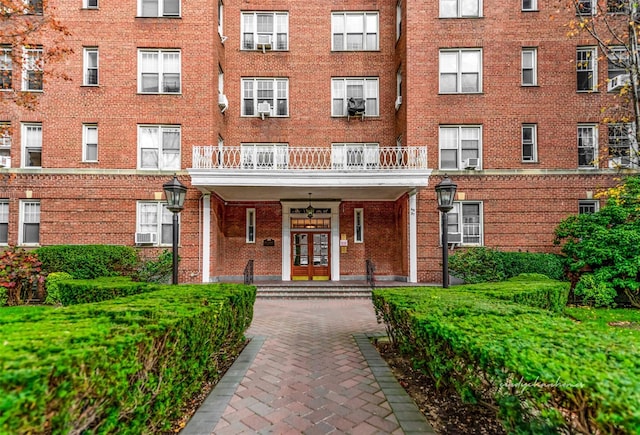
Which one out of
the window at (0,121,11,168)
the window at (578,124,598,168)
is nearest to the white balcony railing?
the window at (578,124,598,168)

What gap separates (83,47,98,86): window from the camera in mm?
13242

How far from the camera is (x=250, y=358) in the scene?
541 centimetres

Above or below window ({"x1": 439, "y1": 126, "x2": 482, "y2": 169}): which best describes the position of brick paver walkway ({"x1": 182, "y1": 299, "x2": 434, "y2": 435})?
below

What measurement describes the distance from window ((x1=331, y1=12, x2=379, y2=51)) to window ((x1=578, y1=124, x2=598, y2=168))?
31.0 ft

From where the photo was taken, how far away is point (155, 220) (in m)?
13.2

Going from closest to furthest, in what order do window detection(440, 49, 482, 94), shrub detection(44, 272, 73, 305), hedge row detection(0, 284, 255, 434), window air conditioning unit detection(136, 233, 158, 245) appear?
1. hedge row detection(0, 284, 255, 434)
2. shrub detection(44, 272, 73, 305)
3. window air conditioning unit detection(136, 233, 158, 245)
4. window detection(440, 49, 482, 94)

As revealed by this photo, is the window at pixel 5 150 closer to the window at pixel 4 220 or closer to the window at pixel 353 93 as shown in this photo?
the window at pixel 4 220

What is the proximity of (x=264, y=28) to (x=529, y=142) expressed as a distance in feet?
41.3

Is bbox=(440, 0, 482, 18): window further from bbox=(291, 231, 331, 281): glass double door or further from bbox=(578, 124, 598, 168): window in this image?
bbox=(291, 231, 331, 281): glass double door

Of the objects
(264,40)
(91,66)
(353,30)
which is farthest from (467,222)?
(91,66)

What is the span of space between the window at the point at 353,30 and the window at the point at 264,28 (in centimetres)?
227

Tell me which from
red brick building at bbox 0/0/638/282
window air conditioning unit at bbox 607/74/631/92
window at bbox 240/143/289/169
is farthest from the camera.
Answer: window at bbox 240/143/289/169

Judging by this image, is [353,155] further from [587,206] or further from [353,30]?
[587,206]

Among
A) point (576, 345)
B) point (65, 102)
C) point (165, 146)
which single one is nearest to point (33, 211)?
point (65, 102)
